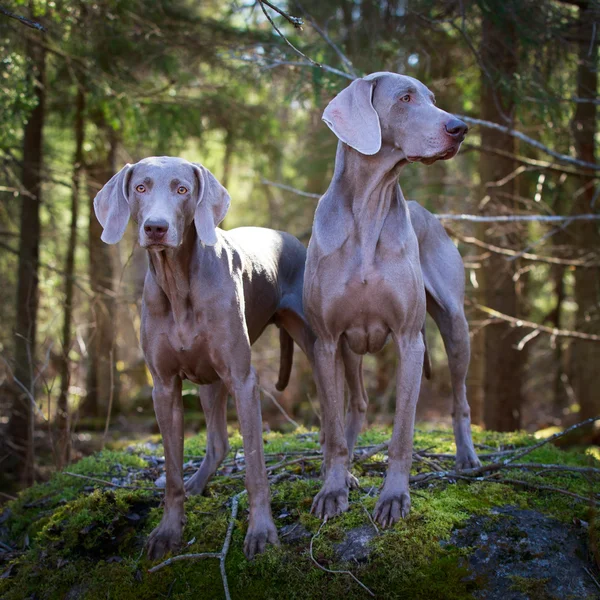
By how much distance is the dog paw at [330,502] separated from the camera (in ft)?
14.5

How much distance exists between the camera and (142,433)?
474 inches

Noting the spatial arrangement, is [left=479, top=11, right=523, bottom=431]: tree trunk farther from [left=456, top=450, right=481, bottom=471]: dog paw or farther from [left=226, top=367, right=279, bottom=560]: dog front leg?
[left=226, top=367, right=279, bottom=560]: dog front leg

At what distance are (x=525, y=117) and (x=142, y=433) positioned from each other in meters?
7.64

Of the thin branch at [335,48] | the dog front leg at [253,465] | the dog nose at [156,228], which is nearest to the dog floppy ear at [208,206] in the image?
the dog nose at [156,228]

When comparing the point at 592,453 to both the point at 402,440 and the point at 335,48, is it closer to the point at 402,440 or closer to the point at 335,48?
the point at 402,440

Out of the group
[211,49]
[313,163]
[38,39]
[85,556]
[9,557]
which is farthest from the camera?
[313,163]

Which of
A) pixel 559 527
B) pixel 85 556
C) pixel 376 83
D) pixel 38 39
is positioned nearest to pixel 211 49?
pixel 38 39

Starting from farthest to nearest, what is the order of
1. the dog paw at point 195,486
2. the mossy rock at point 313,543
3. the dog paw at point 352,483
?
the dog paw at point 195,486
the dog paw at point 352,483
the mossy rock at point 313,543

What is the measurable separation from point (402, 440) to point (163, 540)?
Answer: 1584mm

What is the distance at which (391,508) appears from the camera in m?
4.27

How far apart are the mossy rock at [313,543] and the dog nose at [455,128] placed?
2203 mm

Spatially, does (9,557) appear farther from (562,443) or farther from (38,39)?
(562,443)

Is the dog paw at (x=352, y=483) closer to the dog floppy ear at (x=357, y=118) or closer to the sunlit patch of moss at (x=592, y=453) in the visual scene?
the dog floppy ear at (x=357, y=118)

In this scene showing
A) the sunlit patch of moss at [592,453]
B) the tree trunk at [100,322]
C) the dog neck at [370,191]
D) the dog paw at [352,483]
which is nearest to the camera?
the dog neck at [370,191]
